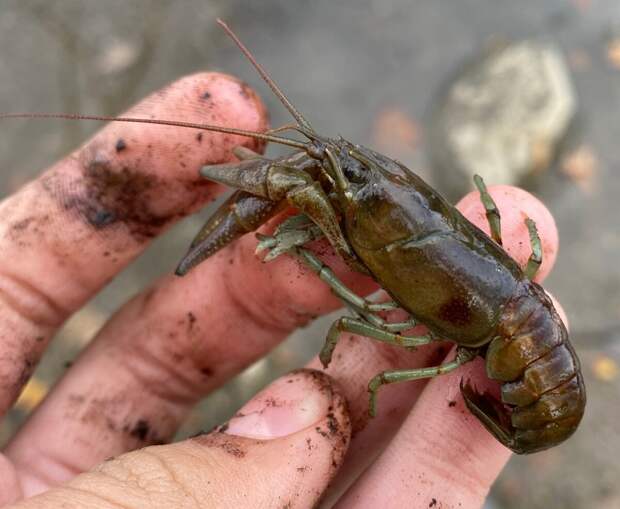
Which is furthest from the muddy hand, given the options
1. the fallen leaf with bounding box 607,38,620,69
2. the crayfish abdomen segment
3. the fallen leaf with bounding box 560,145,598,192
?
the fallen leaf with bounding box 607,38,620,69

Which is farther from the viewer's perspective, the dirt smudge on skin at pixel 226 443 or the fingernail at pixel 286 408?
the fingernail at pixel 286 408

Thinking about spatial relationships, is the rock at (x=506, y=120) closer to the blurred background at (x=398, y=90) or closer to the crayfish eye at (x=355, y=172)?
the blurred background at (x=398, y=90)

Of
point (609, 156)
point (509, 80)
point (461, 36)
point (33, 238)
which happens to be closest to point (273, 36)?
point (461, 36)

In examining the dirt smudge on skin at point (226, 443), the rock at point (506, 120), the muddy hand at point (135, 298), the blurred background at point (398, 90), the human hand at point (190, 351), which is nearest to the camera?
the dirt smudge on skin at point (226, 443)

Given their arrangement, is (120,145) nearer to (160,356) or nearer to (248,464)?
(160,356)

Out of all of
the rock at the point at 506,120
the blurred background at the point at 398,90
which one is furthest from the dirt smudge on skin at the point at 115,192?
the rock at the point at 506,120

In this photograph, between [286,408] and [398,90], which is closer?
[286,408]

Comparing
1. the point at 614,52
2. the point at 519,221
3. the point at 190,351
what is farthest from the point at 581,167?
the point at 190,351
